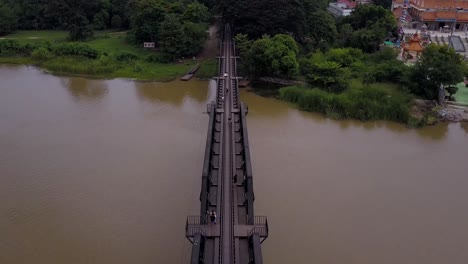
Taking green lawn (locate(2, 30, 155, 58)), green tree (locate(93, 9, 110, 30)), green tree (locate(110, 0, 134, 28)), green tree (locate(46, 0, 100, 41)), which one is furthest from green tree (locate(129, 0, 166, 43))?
green tree (locate(93, 9, 110, 30))

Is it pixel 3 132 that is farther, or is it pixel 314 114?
pixel 314 114

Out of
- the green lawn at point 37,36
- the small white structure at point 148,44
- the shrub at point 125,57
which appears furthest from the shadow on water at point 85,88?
the green lawn at point 37,36

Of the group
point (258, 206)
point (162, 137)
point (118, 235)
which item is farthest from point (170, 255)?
point (162, 137)

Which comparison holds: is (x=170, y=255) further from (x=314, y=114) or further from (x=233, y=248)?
(x=314, y=114)

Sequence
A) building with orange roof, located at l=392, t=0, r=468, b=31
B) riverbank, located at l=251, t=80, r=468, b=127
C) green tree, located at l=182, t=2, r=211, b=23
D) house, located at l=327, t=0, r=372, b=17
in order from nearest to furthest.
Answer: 1. riverbank, located at l=251, t=80, r=468, b=127
2. green tree, located at l=182, t=2, r=211, b=23
3. building with orange roof, located at l=392, t=0, r=468, b=31
4. house, located at l=327, t=0, r=372, b=17

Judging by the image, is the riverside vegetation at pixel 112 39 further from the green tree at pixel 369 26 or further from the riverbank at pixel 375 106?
the green tree at pixel 369 26

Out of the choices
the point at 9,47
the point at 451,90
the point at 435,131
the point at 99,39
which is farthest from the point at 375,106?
the point at 9,47

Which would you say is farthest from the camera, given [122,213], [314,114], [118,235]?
[314,114]

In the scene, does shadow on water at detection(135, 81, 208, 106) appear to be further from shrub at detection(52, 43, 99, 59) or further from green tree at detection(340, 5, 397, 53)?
green tree at detection(340, 5, 397, 53)
